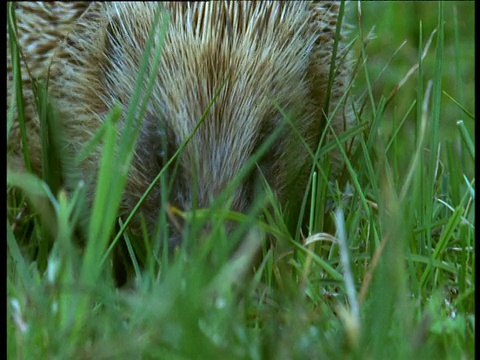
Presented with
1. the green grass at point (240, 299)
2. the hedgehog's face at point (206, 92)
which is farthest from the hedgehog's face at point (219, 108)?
the green grass at point (240, 299)

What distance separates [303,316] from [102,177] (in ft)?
1.14

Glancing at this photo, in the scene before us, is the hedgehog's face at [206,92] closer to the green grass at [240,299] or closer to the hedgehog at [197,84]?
the hedgehog at [197,84]

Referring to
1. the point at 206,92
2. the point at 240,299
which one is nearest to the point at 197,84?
the point at 206,92

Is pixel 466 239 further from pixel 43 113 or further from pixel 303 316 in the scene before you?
pixel 43 113

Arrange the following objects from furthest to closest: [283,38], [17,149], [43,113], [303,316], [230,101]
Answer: [17,149]
[283,38]
[230,101]
[43,113]
[303,316]

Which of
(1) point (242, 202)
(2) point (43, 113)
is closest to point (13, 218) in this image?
(2) point (43, 113)

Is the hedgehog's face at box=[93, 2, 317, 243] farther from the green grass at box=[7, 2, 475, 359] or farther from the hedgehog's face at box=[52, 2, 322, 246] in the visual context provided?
the green grass at box=[7, 2, 475, 359]

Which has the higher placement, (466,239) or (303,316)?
(303,316)

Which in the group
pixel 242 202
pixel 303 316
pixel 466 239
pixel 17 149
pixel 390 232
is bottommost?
pixel 17 149

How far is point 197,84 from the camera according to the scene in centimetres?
246

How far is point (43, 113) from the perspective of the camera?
2027 millimetres

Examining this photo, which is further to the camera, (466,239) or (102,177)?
(466,239)

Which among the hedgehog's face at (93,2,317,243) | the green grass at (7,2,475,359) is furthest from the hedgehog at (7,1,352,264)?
the green grass at (7,2,475,359)

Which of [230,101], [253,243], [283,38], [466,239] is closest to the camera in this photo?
[253,243]
